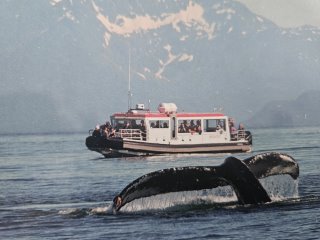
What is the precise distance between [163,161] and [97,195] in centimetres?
2662

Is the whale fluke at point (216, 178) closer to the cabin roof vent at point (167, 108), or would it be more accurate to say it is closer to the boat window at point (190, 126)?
the boat window at point (190, 126)

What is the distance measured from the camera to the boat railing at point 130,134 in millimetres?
67162

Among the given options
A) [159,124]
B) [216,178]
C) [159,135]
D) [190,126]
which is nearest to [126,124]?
[159,124]

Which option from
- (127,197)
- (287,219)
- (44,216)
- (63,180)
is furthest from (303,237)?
(63,180)

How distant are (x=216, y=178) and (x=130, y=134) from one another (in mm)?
44741

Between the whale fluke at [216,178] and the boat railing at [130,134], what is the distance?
137ft

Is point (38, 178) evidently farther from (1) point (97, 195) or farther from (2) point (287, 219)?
(2) point (287, 219)

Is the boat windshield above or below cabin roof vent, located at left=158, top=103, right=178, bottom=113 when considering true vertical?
below

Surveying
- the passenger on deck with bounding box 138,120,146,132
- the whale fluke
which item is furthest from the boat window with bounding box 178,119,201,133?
the whale fluke

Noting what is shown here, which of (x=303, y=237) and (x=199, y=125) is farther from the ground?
(x=199, y=125)

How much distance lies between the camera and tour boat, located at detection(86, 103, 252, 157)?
220ft

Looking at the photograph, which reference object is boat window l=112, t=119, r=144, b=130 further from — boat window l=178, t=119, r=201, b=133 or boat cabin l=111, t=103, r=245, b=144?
boat window l=178, t=119, r=201, b=133

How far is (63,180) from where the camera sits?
48750 mm

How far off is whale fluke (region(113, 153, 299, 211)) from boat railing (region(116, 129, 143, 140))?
4183cm
